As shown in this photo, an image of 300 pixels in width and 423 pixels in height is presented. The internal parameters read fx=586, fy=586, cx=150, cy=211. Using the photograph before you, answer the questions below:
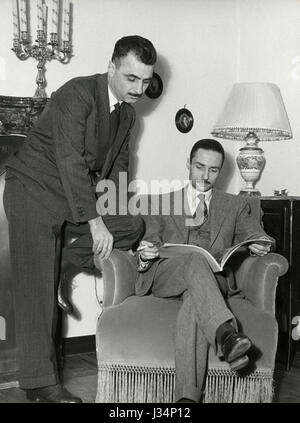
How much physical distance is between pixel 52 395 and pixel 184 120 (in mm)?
2167

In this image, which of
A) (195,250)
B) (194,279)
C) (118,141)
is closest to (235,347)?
(194,279)

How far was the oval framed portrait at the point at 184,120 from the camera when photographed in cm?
395

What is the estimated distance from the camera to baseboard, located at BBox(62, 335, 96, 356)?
353cm

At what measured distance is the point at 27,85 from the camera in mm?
3322

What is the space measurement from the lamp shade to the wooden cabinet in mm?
430

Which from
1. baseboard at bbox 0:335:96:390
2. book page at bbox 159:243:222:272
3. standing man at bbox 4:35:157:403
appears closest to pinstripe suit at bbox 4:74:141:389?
standing man at bbox 4:35:157:403

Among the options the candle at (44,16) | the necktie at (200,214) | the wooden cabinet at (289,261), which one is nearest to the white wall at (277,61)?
the wooden cabinet at (289,261)

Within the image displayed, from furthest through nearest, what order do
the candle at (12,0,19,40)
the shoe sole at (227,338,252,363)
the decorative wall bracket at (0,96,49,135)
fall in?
the candle at (12,0,19,40)
the decorative wall bracket at (0,96,49,135)
the shoe sole at (227,338,252,363)

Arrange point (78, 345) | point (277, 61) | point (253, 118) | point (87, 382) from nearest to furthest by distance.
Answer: point (87, 382), point (253, 118), point (78, 345), point (277, 61)

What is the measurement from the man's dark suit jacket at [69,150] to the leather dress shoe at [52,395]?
72 cm

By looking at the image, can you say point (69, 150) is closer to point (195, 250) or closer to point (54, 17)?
point (195, 250)

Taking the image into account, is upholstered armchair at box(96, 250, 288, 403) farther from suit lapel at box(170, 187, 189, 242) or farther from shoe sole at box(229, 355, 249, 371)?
suit lapel at box(170, 187, 189, 242)

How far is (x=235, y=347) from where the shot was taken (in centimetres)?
211

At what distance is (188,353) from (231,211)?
0.88m
